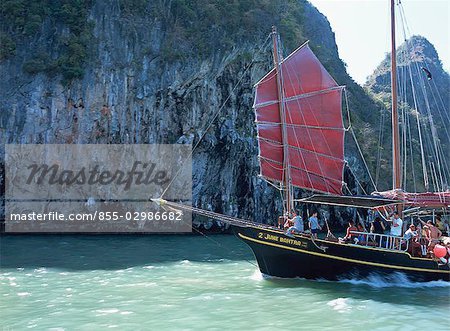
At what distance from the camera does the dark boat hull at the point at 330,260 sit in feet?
44.4

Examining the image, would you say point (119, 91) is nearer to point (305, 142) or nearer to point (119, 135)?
point (119, 135)

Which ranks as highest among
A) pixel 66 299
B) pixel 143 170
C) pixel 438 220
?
pixel 143 170

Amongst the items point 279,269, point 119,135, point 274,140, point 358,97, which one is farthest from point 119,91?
point 358,97

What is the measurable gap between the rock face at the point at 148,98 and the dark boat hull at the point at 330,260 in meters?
16.8

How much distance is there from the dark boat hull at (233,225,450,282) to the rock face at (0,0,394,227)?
16835mm

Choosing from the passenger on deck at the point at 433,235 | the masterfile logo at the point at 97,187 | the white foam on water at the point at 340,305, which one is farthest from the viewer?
the masterfile logo at the point at 97,187

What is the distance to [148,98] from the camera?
103 ft

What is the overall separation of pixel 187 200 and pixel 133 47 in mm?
11720

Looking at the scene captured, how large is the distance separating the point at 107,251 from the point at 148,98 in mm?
13600

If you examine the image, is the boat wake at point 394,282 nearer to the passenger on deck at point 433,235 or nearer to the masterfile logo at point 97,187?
the passenger on deck at point 433,235

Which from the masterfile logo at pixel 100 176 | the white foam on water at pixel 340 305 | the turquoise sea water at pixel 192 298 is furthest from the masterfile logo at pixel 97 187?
the white foam on water at pixel 340 305

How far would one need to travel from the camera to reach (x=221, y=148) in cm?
3134

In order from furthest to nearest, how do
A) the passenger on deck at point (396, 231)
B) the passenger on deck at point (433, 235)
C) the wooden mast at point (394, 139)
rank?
the wooden mast at point (394, 139) → the passenger on deck at point (433, 235) → the passenger on deck at point (396, 231)

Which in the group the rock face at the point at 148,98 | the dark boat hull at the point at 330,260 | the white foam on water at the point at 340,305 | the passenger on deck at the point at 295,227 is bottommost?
the white foam on water at the point at 340,305
